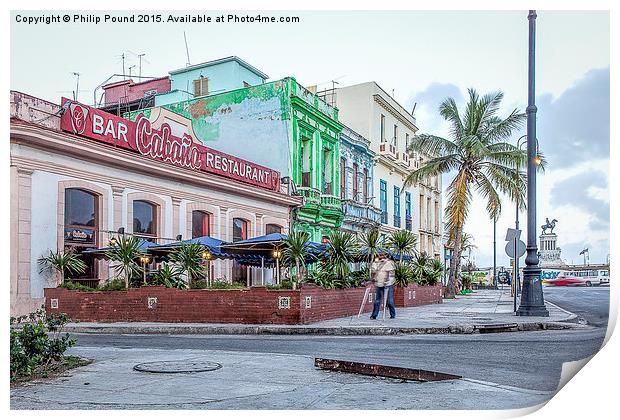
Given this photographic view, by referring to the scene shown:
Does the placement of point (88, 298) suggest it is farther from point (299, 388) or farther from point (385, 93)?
point (385, 93)

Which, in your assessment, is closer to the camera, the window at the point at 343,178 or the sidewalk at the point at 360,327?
the sidewalk at the point at 360,327

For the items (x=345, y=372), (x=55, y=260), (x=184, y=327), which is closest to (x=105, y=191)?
(x=55, y=260)

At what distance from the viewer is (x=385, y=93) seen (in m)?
35.4

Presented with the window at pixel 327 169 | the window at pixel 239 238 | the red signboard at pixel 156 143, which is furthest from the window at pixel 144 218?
the window at pixel 327 169

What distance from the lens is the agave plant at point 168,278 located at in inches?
639

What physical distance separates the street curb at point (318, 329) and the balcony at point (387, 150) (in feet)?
69.7

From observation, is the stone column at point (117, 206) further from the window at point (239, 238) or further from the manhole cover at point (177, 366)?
the manhole cover at point (177, 366)

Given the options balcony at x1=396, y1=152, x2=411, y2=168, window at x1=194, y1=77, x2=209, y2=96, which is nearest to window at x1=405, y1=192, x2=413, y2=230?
balcony at x1=396, y1=152, x2=411, y2=168

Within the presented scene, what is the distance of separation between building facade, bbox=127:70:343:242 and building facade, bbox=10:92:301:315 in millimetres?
1383

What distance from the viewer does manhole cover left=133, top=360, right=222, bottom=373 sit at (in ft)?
27.0

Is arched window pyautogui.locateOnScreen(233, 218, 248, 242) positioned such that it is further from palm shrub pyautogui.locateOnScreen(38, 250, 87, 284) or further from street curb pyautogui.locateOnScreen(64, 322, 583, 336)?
street curb pyautogui.locateOnScreen(64, 322, 583, 336)

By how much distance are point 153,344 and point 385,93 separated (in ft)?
85.9

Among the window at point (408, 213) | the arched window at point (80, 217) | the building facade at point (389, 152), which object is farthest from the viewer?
the window at point (408, 213)

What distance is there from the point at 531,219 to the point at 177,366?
10206mm
